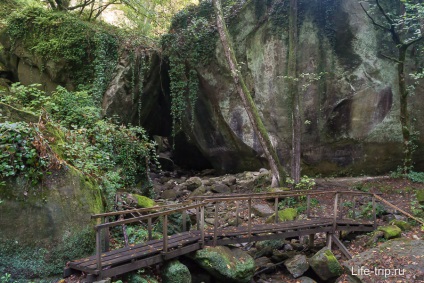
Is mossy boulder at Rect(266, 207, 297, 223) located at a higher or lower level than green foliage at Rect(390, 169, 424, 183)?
lower

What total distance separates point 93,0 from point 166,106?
6098 mm

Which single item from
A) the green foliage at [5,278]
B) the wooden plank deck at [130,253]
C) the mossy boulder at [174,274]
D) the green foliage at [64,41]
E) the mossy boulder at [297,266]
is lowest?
the mossy boulder at [297,266]

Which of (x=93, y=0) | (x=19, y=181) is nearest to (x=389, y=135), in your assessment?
(x=19, y=181)

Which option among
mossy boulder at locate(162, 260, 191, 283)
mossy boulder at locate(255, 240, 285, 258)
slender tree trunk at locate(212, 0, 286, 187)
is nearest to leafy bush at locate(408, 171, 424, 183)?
slender tree trunk at locate(212, 0, 286, 187)

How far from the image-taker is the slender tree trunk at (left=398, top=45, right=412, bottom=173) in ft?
38.1

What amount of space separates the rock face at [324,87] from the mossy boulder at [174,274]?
8813 millimetres

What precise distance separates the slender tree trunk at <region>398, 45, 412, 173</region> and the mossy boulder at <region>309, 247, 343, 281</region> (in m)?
6.66

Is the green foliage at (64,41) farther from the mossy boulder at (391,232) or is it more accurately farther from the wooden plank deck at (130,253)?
the mossy boulder at (391,232)

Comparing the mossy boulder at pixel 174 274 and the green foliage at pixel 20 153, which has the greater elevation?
the green foliage at pixel 20 153

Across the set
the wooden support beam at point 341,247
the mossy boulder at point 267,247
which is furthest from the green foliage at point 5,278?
the wooden support beam at point 341,247

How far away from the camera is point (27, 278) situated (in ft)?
16.0

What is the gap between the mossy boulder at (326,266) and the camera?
7.05 m

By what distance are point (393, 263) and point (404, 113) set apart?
763 centimetres

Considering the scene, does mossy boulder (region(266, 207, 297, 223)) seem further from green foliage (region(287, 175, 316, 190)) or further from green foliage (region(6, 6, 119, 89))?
green foliage (region(6, 6, 119, 89))
